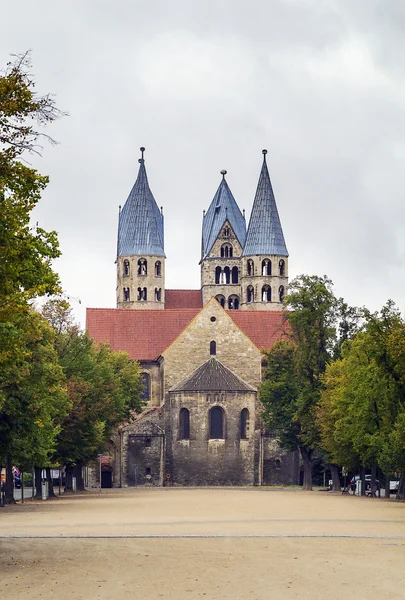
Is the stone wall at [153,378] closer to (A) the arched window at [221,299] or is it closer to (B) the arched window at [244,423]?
(B) the arched window at [244,423]

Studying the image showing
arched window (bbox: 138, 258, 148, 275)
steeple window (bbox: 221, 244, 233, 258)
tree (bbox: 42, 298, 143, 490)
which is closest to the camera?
tree (bbox: 42, 298, 143, 490)

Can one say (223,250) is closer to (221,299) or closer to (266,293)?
(221,299)

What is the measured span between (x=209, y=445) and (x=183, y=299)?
47.5m

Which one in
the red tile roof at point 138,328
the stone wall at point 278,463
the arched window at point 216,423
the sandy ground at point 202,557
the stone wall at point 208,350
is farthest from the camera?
the red tile roof at point 138,328

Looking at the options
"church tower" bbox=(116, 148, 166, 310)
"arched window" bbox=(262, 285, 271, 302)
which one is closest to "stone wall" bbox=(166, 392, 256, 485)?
"arched window" bbox=(262, 285, 271, 302)

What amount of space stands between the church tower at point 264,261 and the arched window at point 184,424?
39.5 meters

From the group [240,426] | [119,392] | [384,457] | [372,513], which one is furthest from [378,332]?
[240,426]

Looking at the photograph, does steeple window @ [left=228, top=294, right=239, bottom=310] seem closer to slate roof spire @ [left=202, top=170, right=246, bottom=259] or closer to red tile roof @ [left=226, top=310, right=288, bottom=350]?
slate roof spire @ [left=202, top=170, right=246, bottom=259]

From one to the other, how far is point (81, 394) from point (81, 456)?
5.54 m

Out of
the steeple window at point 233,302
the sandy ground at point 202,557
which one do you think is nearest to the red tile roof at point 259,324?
the steeple window at point 233,302

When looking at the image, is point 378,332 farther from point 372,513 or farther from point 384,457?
point 372,513

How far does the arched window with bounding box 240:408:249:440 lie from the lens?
110 meters

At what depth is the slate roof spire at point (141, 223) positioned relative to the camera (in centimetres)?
15100

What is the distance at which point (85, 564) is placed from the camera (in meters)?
24.6
